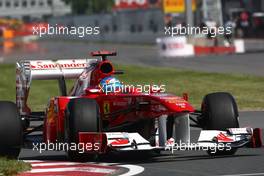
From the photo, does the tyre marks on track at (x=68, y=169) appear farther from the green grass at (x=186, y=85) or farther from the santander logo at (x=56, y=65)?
the green grass at (x=186, y=85)

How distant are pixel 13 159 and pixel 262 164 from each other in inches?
125

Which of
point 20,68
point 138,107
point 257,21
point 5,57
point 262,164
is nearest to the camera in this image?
point 262,164

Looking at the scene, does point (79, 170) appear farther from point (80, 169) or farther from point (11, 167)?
point (11, 167)

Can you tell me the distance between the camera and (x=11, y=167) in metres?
11.3

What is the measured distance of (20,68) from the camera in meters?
15.5

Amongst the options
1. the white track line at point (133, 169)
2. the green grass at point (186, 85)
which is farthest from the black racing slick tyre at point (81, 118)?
the green grass at point (186, 85)

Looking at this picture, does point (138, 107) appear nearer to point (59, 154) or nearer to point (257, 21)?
point (59, 154)

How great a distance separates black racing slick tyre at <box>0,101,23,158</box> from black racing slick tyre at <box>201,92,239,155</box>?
2.46m

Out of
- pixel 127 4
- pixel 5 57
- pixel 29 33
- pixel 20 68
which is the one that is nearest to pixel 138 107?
pixel 20 68

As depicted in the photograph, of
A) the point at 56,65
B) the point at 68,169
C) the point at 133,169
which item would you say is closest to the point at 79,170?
the point at 68,169

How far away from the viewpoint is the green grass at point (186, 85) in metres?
24.2

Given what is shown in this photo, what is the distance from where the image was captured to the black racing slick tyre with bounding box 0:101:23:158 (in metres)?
12.7

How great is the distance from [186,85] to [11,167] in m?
18.0

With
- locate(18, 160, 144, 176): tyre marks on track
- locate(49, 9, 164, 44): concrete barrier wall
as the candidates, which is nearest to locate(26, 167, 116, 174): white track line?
locate(18, 160, 144, 176): tyre marks on track
